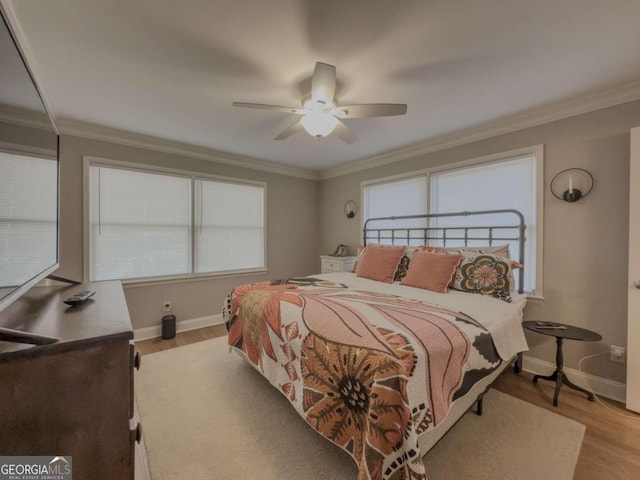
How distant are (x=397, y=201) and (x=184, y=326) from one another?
3.38 meters

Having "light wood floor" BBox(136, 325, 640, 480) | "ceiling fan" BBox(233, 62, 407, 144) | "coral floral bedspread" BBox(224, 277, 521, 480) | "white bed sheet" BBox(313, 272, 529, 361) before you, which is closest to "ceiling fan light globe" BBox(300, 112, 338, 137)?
"ceiling fan" BBox(233, 62, 407, 144)

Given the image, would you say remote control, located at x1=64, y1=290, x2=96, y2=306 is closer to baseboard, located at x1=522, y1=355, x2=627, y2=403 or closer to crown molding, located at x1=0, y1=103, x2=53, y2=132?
crown molding, located at x1=0, y1=103, x2=53, y2=132

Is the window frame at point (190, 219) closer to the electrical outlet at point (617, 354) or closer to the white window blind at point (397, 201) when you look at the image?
the white window blind at point (397, 201)

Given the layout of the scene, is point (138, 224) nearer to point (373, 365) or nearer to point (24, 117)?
point (24, 117)

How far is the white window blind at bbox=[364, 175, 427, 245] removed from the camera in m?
3.53

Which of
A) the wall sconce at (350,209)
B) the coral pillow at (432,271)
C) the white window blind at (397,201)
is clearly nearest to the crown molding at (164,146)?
the wall sconce at (350,209)

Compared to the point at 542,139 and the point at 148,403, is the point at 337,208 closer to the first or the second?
the point at 542,139

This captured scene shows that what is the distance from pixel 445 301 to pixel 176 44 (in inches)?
101

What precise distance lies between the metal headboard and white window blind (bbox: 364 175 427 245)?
0.03 meters

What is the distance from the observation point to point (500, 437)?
5.58ft

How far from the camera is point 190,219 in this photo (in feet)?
12.0

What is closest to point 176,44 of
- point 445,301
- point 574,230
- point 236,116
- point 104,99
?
point 236,116

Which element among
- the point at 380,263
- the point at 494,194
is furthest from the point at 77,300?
the point at 494,194

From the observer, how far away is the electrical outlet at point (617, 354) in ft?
6.98
